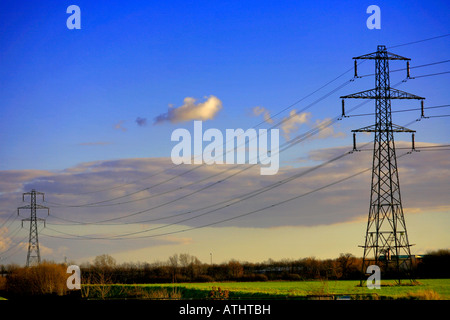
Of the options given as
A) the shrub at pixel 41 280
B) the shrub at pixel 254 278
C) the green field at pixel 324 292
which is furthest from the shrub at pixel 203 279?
the shrub at pixel 41 280

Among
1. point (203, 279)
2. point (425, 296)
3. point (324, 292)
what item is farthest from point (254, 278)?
point (425, 296)

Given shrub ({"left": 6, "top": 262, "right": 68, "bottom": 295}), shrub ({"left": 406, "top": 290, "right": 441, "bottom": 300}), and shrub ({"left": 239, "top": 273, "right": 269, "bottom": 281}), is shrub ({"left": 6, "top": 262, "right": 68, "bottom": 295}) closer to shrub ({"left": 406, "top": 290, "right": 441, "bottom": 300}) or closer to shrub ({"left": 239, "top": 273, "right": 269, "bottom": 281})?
shrub ({"left": 239, "top": 273, "right": 269, "bottom": 281})

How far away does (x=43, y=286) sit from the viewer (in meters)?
88.5

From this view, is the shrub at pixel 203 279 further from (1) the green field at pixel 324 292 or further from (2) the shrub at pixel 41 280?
(2) the shrub at pixel 41 280

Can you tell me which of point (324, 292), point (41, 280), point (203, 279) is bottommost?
point (203, 279)

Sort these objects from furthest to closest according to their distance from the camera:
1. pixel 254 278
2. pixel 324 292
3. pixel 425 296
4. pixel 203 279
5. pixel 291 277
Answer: pixel 203 279, pixel 254 278, pixel 291 277, pixel 324 292, pixel 425 296

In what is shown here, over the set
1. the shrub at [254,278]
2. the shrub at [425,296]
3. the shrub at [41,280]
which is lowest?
the shrub at [254,278]

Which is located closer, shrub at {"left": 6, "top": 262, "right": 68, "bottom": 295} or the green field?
the green field

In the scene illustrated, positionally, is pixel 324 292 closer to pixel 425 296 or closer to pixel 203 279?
pixel 425 296

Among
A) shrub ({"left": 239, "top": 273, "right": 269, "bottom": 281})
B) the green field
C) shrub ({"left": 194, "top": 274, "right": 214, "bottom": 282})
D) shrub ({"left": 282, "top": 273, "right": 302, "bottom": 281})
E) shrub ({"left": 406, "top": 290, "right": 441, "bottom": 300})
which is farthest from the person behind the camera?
shrub ({"left": 194, "top": 274, "right": 214, "bottom": 282})

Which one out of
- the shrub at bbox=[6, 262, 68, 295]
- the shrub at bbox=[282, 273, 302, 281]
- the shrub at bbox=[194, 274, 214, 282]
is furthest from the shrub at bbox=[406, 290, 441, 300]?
the shrub at bbox=[194, 274, 214, 282]
